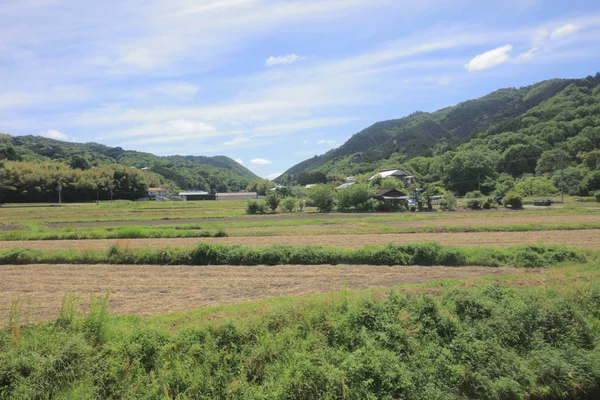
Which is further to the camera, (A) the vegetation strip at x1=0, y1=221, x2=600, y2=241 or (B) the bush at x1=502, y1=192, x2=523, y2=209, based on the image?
(B) the bush at x1=502, y1=192, x2=523, y2=209

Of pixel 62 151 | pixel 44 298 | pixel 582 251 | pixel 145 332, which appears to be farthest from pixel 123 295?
pixel 62 151

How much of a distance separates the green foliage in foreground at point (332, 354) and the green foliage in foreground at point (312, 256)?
24.0ft

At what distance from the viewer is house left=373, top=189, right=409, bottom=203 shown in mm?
62609

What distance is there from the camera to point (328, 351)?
8156 mm

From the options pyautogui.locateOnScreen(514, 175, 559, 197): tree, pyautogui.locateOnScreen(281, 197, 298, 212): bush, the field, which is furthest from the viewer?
pyautogui.locateOnScreen(514, 175, 559, 197): tree

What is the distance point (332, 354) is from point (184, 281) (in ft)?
30.7

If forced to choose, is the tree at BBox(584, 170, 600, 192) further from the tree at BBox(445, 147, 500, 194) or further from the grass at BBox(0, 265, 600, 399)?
the grass at BBox(0, 265, 600, 399)

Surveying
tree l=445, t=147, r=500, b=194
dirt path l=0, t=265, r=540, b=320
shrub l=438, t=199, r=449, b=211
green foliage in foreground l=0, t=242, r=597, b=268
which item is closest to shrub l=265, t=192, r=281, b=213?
shrub l=438, t=199, r=449, b=211

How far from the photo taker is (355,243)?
2359 centimetres

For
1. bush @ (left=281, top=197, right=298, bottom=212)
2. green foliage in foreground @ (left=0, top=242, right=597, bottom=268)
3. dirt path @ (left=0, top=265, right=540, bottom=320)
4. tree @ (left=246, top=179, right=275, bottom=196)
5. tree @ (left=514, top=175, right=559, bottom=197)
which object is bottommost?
dirt path @ (left=0, top=265, right=540, bottom=320)

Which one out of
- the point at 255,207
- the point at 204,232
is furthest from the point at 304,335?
the point at 255,207

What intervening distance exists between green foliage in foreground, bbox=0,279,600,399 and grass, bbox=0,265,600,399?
27 millimetres

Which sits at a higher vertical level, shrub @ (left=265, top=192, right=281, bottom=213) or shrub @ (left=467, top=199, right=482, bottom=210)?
shrub @ (left=265, top=192, right=281, bottom=213)

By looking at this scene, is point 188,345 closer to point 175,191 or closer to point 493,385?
point 493,385
